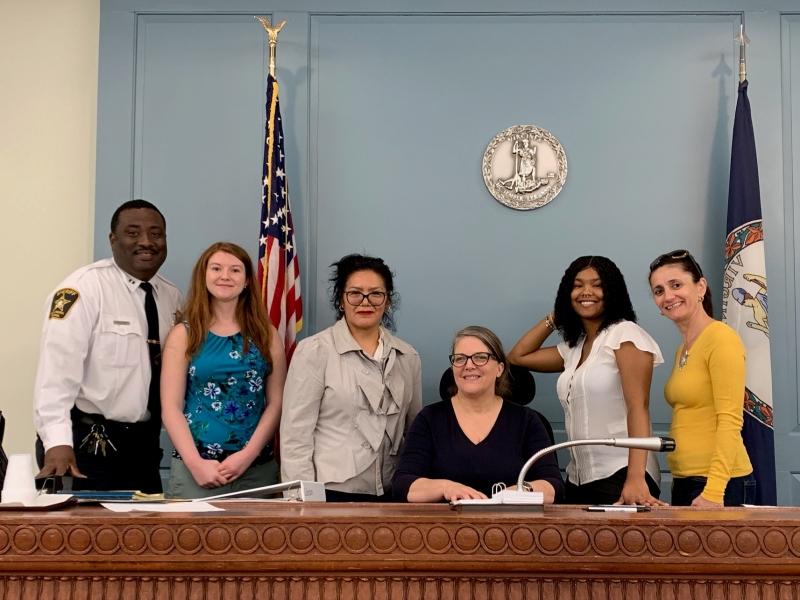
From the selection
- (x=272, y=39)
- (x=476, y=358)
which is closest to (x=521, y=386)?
(x=476, y=358)

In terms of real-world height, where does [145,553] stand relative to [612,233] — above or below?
below

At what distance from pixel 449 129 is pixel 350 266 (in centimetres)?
120

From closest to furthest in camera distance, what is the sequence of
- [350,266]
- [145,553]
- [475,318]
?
[145,553] → [350,266] → [475,318]

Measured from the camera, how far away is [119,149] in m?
4.50

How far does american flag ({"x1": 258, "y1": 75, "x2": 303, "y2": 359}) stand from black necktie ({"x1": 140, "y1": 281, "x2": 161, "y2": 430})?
558mm

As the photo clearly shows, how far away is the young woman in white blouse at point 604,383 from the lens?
11.1 ft

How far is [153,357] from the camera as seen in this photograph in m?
3.68

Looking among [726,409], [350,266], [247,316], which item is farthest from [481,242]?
[726,409]

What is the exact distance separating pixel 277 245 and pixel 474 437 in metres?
1.46

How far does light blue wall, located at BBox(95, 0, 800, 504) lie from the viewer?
447 cm

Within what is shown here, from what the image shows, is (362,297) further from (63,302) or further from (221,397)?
(63,302)

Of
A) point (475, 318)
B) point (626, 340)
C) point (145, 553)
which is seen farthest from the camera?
point (475, 318)

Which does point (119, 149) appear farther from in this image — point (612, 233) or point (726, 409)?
point (726, 409)

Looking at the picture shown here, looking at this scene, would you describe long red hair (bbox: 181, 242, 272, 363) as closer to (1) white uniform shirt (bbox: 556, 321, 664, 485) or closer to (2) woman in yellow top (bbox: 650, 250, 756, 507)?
(1) white uniform shirt (bbox: 556, 321, 664, 485)
